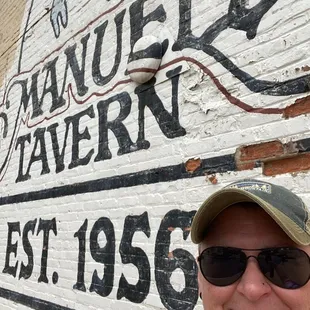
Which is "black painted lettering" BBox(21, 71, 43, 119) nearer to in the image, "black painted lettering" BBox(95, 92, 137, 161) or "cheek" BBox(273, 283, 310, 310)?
"black painted lettering" BBox(95, 92, 137, 161)

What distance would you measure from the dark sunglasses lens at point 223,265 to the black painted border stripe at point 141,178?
1.23 metres

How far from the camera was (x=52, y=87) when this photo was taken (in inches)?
173

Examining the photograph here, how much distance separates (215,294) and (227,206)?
0.23 metres

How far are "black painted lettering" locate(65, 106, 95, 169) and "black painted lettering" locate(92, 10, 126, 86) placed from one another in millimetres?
254

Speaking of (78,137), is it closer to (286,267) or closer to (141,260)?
(141,260)

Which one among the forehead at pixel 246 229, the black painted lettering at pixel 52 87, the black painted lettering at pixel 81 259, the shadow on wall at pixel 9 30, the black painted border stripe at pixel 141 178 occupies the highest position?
the shadow on wall at pixel 9 30

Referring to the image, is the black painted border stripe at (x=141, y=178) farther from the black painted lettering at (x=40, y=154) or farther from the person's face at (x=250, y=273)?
the person's face at (x=250, y=273)

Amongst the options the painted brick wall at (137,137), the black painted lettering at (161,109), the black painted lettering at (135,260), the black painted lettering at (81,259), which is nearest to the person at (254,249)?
the painted brick wall at (137,137)

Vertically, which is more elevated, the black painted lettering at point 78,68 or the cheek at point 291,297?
the black painted lettering at point 78,68

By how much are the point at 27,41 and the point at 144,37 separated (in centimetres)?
238

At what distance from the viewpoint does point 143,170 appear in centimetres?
305

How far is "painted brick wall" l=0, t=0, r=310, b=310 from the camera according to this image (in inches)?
90.4

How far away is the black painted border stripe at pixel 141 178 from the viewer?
2504mm

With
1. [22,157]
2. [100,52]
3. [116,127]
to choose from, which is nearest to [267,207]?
[116,127]
